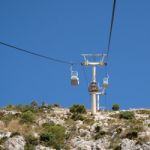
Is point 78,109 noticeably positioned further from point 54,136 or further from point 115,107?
point 54,136

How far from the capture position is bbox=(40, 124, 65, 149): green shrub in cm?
5472

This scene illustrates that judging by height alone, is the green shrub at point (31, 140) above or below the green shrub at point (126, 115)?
below

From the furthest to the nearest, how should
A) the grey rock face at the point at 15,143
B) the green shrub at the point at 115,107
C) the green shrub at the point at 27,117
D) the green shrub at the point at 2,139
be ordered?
the green shrub at the point at 115,107, the green shrub at the point at 27,117, the green shrub at the point at 2,139, the grey rock face at the point at 15,143

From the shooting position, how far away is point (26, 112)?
6297 centimetres

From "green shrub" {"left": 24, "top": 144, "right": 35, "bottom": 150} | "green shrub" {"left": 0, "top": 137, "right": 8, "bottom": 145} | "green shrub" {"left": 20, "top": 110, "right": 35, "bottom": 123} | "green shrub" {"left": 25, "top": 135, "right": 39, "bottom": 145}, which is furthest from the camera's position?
"green shrub" {"left": 20, "top": 110, "right": 35, "bottom": 123}

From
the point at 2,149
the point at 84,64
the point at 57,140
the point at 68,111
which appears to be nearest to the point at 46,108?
the point at 68,111

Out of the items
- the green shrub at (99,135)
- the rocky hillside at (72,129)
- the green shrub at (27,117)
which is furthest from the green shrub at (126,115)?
the green shrub at (27,117)

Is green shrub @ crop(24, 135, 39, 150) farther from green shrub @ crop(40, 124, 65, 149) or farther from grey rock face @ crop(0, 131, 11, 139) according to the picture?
grey rock face @ crop(0, 131, 11, 139)

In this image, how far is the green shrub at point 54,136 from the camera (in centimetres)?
5472

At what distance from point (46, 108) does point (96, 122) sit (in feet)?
32.1

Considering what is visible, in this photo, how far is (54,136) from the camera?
55.8 m

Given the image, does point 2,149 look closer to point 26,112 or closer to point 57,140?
point 57,140

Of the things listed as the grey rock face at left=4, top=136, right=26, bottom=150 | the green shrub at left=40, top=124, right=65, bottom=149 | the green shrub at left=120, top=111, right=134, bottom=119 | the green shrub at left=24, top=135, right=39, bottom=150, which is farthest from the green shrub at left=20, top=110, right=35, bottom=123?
the green shrub at left=120, top=111, right=134, bottom=119

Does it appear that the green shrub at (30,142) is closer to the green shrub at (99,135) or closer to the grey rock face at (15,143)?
the grey rock face at (15,143)
